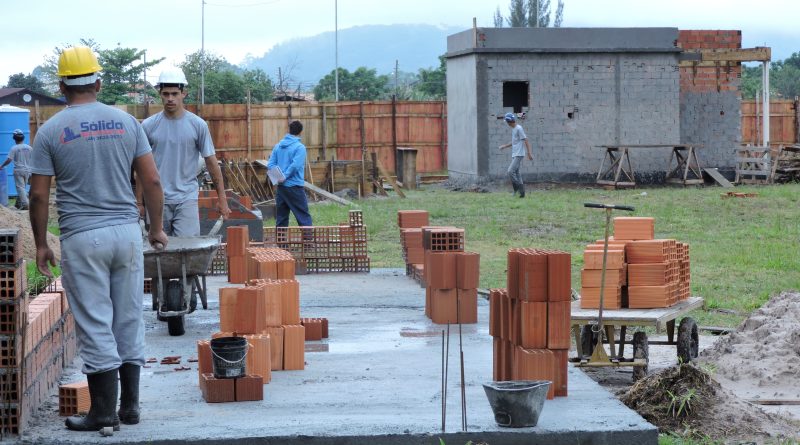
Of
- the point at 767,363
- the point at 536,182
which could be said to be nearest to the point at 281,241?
the point at 767,363

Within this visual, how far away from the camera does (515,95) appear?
30859 millimetres

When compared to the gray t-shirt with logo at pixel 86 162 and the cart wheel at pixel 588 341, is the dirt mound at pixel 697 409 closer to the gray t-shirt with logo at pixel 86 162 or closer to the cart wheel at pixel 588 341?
the cart wheel at pixel 588 341

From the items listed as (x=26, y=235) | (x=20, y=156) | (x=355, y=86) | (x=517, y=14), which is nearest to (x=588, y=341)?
(x=26, y=235)

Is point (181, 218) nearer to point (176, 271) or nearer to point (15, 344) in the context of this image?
point (176, 271)

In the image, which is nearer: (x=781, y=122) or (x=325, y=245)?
(x=325, y=245)

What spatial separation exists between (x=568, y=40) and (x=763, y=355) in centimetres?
2096

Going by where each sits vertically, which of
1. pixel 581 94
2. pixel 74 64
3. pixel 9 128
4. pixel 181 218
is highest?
pixel 581 94

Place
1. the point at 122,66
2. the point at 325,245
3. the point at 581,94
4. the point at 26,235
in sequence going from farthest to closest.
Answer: the point at 122,66
the point at 581,94
the point at 26,235
the point at 325,245

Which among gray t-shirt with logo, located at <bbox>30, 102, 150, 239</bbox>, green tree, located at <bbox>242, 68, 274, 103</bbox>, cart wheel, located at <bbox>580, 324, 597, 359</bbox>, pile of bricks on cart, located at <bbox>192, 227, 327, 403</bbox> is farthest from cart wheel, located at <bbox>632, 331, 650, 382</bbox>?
green tree, located at <bbox>242, 68, 274, 103</bbox>

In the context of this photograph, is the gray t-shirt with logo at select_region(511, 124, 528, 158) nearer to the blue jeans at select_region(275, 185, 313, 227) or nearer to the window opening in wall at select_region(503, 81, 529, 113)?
the window opening in wall at select_region(503, 81, 529, 113)

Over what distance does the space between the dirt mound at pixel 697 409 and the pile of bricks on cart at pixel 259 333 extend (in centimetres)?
218

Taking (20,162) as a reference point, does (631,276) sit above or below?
below

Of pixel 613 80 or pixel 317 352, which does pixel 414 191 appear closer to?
pixel 613 80

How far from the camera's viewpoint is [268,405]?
639cm
